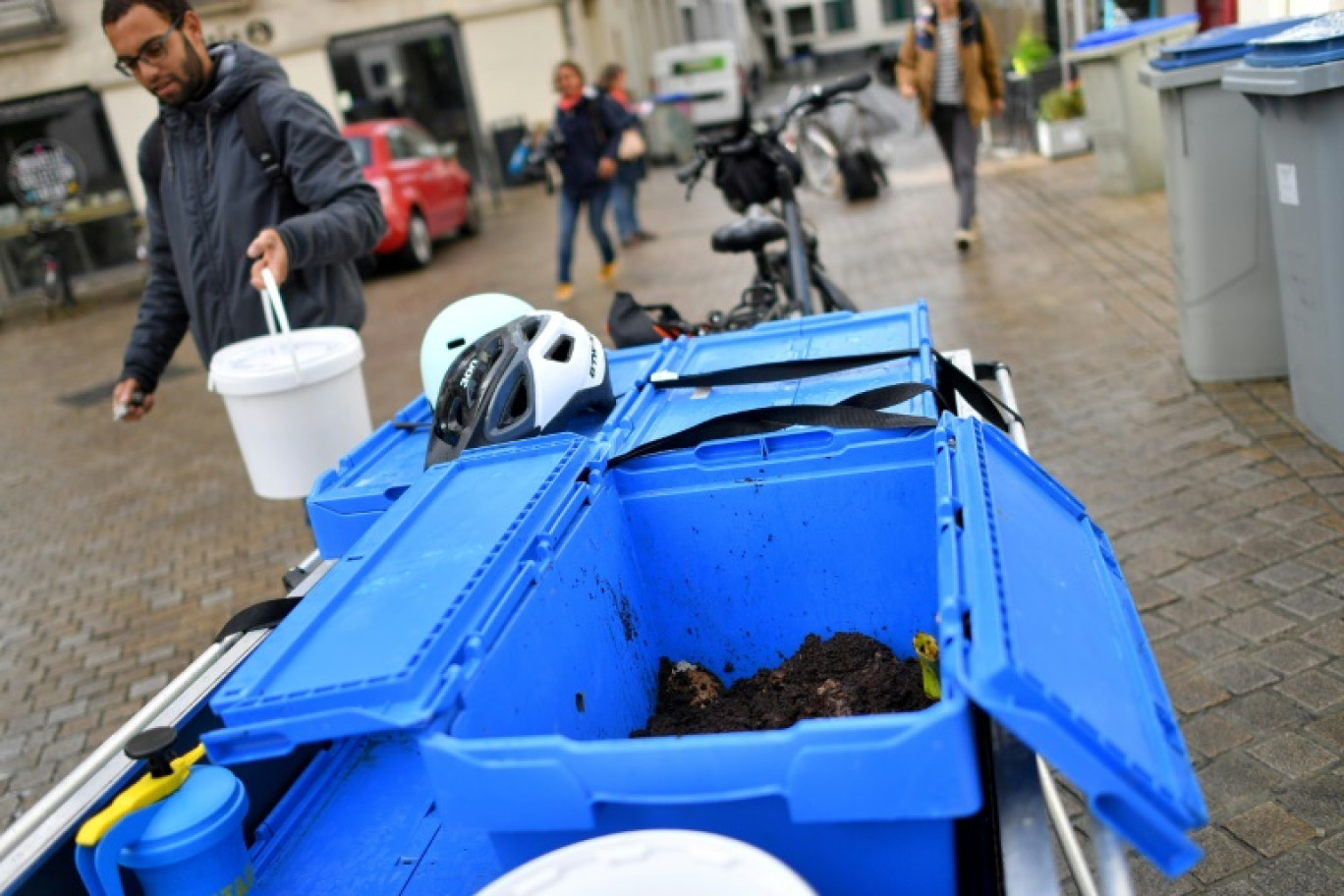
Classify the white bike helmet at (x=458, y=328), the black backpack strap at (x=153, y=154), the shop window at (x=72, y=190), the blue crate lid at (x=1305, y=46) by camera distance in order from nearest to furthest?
1. the white bike helmet at (x=458, y=328)
2. the black backpack strap at (x=153, y=154)
3. the blue crate lid at (x=1305, y=46)
4. the shop window at (x=72, y=190)

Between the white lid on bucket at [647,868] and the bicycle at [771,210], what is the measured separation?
3.74 m

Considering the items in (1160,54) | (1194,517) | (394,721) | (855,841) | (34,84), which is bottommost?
(1194,517)

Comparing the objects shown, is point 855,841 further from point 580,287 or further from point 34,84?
point 34,84

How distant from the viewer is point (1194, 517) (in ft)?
14.8

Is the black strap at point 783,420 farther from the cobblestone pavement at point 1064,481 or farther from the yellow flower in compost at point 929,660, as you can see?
the cobblestone pavement at point 1064,481

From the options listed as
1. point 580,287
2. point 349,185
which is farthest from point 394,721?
point 580,287

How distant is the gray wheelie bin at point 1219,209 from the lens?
5.36m

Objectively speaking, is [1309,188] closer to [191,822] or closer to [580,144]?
[191,822]

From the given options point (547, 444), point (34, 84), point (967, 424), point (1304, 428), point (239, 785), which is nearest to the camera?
point (239, 785)

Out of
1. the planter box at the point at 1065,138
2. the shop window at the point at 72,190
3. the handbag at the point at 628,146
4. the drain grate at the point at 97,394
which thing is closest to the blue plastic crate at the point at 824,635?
the drain grate at the point at 97,394

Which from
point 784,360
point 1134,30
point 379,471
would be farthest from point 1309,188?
point 1134,30

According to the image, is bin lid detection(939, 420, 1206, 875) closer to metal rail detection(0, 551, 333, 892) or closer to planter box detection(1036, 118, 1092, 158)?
metal rail detection(0, 551, 333, 892)

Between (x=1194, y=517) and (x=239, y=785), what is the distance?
3.72 meters

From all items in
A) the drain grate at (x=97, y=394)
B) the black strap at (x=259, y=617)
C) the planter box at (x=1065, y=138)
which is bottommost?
the drain grate at (x=97, y=394)
